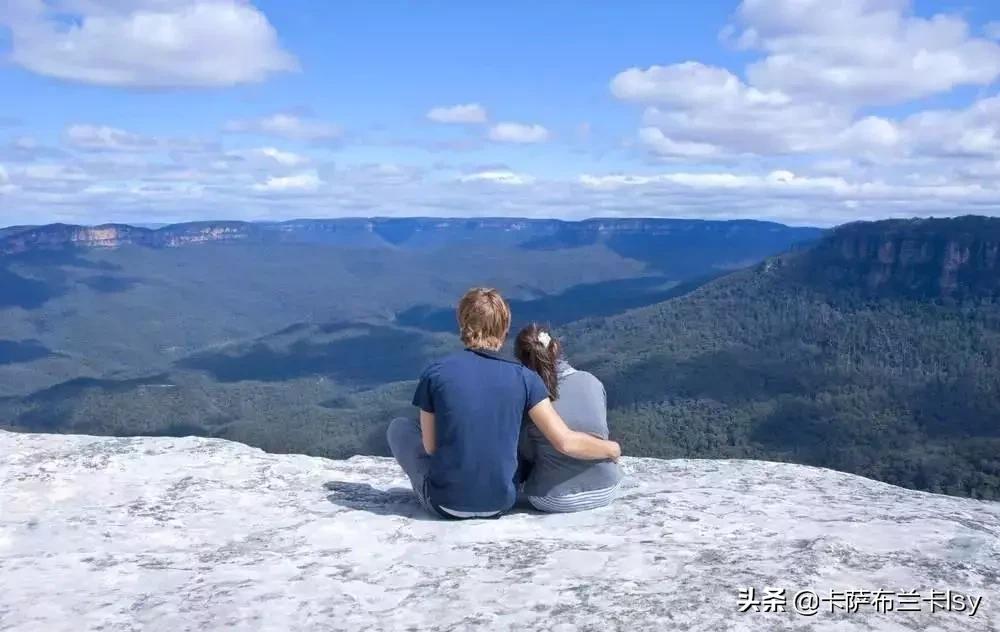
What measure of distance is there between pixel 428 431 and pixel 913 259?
176 m

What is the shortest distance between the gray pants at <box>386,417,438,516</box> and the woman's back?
3.03ft

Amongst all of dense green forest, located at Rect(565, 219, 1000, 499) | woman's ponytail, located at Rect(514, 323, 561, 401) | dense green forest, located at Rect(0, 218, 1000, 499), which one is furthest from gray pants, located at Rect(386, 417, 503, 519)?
dense green forest, located at Rect(0, 218, 1000, 499)

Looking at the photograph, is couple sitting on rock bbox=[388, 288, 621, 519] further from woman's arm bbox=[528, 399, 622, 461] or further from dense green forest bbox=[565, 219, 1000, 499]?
dense green forest bbox=[565, 219, 1000, 499]

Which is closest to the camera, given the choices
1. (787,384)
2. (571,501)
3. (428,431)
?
(428,431)

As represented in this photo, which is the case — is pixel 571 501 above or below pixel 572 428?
below

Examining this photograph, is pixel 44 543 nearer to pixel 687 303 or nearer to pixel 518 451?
pixel 518 451

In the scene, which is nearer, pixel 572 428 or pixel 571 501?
pixel 572 428

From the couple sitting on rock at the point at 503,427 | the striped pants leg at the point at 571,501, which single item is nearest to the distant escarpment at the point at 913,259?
the striped pants leg at the point at 571,501

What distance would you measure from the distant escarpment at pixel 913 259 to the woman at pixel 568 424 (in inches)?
6421

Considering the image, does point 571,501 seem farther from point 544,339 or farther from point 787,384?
point 787,384

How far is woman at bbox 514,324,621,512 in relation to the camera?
7184 mm

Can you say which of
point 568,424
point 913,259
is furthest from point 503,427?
point 913,259

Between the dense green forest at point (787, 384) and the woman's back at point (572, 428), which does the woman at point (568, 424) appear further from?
the dense green forest at point (787, 384)

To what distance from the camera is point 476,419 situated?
6.84 meters
